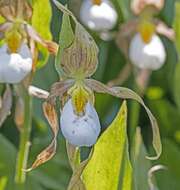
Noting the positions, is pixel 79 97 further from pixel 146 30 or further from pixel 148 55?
pixel 146 30

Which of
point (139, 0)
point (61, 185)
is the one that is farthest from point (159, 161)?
point (139, 0)

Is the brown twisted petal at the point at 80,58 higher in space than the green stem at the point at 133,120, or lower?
higher

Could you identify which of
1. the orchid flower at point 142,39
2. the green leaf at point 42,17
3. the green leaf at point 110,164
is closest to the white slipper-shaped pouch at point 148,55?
the orchid flower at point 142,39

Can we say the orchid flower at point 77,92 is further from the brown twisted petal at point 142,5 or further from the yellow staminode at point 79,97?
the brown twisted petal at point 142,5

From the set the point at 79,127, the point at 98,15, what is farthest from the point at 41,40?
the point at 98,15

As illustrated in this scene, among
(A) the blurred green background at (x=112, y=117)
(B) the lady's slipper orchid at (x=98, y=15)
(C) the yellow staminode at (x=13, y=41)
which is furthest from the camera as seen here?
(B) the lady's slipper orchid at (x=98, y=15)

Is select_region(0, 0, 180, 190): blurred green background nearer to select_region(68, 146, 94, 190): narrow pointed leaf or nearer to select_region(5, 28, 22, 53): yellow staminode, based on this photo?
select_region(68, 146, 94, 190): narrow pointed leaf
